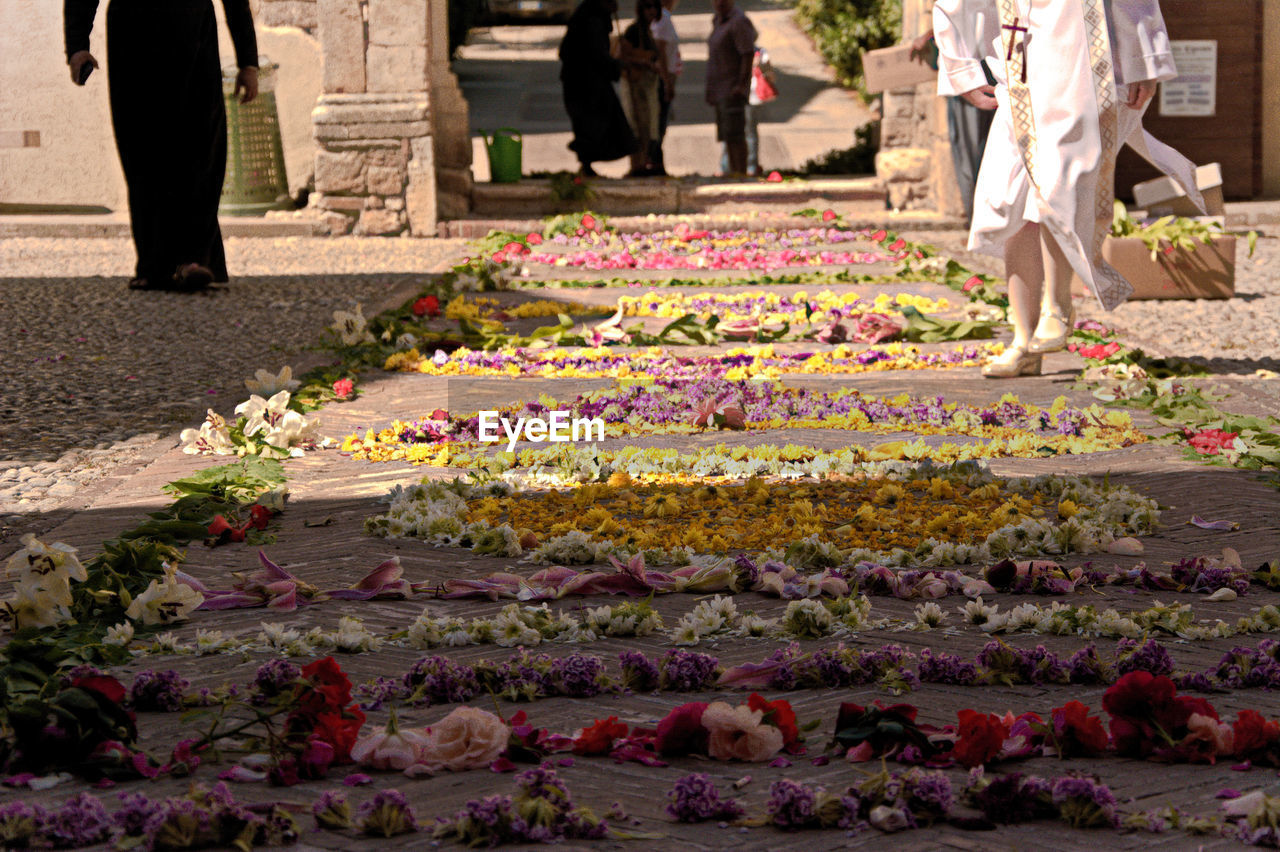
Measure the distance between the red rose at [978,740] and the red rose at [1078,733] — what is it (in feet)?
0.41

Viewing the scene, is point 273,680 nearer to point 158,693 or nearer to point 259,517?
point 158,693

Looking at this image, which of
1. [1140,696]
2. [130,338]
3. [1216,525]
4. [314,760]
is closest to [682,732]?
[314,760]

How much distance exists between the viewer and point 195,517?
4.16m

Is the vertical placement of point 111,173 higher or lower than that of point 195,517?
higher

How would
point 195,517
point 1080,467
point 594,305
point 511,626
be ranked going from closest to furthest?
point 511,626, point 195,517, point 1080,467, point 594,305

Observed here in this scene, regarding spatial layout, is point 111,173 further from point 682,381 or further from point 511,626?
point 511,626

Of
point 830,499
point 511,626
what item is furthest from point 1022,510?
point 511,626

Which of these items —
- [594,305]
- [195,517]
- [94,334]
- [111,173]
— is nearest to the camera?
[195,517]

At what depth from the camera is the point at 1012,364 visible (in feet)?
20.6

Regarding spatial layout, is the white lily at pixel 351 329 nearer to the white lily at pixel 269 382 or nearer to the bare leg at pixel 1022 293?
the white lily at pixel 269 382

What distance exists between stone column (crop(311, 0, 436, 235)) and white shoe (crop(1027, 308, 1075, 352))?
25.7ft

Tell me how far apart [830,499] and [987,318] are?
386 cm

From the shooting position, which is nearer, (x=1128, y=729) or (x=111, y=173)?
(x=1128, y=729)

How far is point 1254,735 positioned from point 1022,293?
3.98 m
